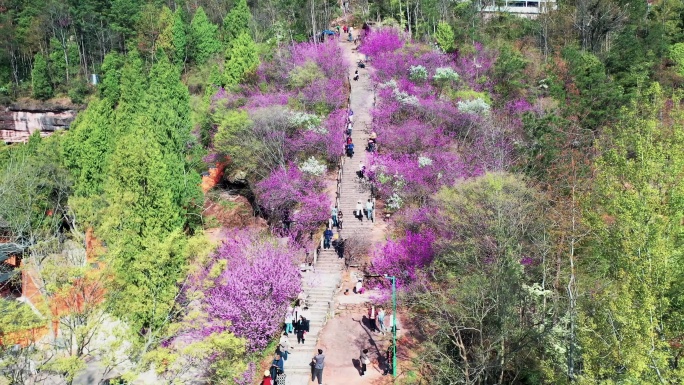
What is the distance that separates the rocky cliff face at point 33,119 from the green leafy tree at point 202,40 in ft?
53.5

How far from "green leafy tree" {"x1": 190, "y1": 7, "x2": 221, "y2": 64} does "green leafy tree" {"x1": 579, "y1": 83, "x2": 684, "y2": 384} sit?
1680 inches

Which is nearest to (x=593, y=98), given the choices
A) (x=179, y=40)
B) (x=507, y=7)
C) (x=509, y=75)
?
(x=509, y=75)

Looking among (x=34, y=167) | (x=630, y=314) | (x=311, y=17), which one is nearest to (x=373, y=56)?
(x=311, y=17)

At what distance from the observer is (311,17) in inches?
2152

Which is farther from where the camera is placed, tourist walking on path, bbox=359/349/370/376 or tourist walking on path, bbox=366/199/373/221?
tourist walking on path, bbox=366/199/373/221

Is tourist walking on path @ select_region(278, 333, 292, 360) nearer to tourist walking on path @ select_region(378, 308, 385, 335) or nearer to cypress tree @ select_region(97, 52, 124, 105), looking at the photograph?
tourist walking on path @ select_region(378, 308, 385, 335)

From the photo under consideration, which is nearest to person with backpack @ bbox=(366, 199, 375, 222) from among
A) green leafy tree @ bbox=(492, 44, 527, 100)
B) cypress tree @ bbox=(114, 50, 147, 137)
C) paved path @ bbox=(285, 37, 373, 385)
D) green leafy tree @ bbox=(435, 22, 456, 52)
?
paved path @ bbox=(285, 37, 373, 385)

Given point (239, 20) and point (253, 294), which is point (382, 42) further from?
point (253, 294)

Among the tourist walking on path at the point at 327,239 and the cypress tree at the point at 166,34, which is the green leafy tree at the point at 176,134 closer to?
the tourist walking on path at the point at 327,239

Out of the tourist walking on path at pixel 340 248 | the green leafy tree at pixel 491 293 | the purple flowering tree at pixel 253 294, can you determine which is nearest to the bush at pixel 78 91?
the tourist walking on path at pixel 340 248

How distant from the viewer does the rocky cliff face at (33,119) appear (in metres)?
62.5

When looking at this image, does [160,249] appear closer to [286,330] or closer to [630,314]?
[286,330]

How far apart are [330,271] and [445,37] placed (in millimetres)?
28602

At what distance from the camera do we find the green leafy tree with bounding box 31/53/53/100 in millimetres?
→ 62094
